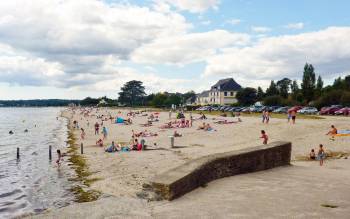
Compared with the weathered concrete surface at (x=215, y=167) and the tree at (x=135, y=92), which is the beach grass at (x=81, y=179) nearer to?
the weathered concrete surface at (x=215, y=167)

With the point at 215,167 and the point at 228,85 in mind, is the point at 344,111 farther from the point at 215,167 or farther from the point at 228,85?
the point at 228,85

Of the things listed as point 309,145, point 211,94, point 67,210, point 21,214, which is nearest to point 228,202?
point 67,210

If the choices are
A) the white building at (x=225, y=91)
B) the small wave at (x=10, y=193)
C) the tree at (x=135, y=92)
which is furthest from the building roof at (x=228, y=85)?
the small wave at (x=10, y=193)

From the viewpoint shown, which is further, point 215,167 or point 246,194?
point 215,167

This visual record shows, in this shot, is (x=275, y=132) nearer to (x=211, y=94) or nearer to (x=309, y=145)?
(x=309, y=145)

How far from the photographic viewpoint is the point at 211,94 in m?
129

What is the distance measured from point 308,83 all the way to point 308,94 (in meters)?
5.74

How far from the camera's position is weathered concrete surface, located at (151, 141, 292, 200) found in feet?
30.8

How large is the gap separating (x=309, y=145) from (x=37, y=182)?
17.7 m

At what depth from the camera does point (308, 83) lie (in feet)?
291

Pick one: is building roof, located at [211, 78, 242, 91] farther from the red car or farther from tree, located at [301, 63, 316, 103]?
the red car

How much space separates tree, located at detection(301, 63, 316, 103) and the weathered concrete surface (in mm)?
71959

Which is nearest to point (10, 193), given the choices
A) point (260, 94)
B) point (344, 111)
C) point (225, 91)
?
point (344, 111)

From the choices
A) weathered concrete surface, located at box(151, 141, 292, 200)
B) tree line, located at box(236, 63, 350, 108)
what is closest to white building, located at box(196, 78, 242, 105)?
tree line, located at box(236, 63, 350, 108)
